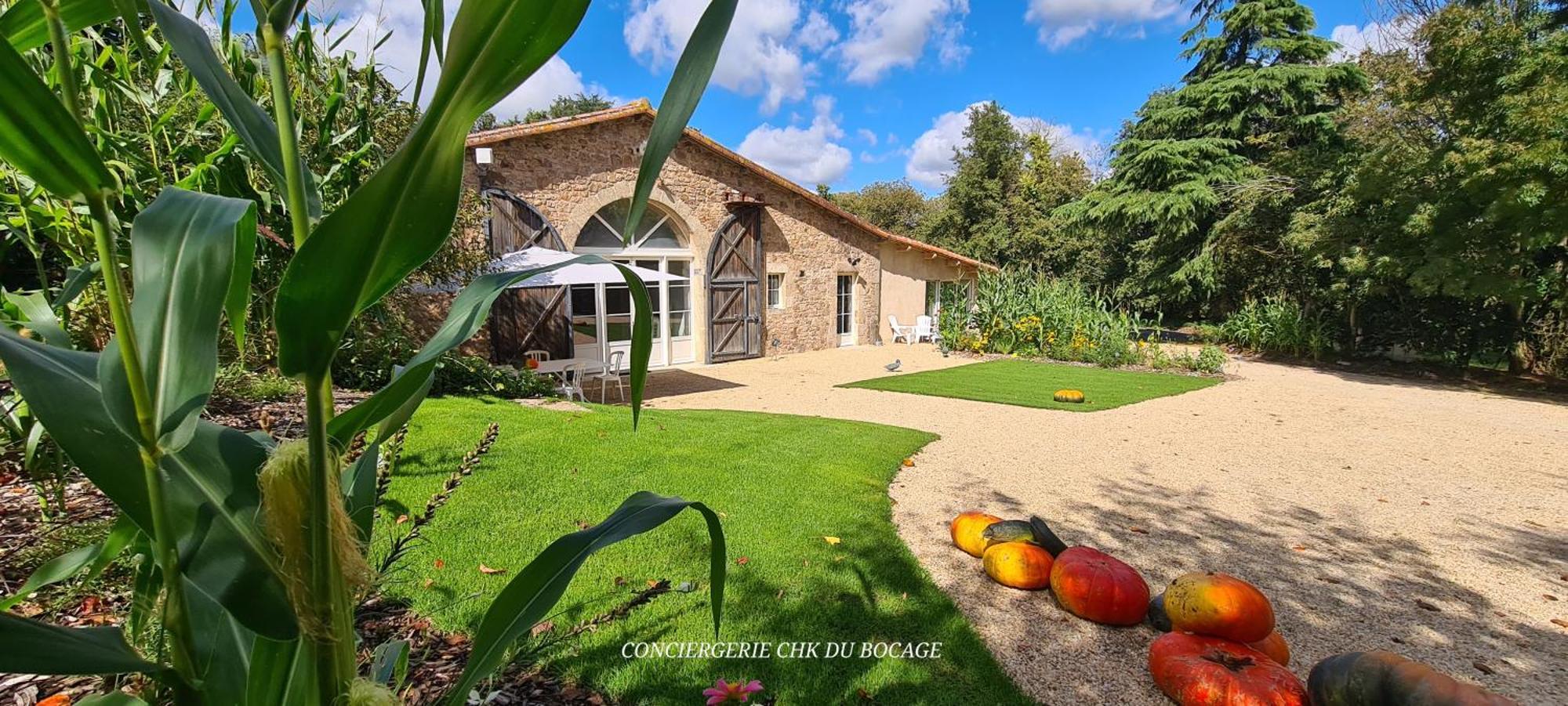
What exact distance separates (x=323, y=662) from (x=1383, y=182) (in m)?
13.4

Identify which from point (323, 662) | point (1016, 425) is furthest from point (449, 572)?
point (1016, 425)

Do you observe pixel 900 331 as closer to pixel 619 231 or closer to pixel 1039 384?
pixel 1039 384

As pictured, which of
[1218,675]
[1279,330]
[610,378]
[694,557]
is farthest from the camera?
[1279,330]

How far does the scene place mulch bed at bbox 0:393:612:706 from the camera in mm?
1516

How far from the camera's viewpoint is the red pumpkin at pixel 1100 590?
2.64 m

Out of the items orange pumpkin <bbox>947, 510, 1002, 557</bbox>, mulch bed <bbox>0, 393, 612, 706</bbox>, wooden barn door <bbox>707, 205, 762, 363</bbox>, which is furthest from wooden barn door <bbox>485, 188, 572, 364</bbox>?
orange pumpkin <bbox>947, 510, 1002, 557</bbox>

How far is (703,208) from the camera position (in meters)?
11.9

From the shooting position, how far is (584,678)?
2035 millimetres

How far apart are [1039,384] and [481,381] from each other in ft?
24.6

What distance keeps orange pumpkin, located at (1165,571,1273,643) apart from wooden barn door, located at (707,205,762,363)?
32.9 ft

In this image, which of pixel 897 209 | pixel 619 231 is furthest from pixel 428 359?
pixel 897 209

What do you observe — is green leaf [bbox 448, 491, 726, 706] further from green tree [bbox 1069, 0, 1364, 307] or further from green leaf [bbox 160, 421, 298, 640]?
green tree [bbox 1069, 0, 1364, 307]

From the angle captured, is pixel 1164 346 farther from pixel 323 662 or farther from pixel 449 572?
pixel 323 662

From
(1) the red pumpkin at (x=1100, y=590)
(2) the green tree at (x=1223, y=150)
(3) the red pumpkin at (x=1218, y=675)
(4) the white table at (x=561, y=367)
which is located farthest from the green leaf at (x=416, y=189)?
(2) the green tree at (x=1223, y=150)
